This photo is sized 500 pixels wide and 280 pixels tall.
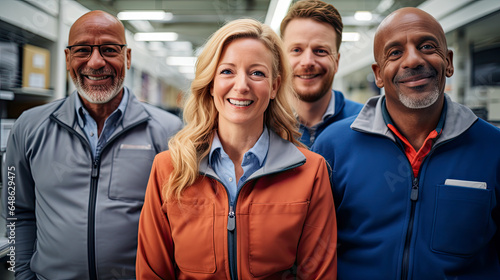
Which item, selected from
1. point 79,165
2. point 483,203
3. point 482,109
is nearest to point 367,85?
point 482,109

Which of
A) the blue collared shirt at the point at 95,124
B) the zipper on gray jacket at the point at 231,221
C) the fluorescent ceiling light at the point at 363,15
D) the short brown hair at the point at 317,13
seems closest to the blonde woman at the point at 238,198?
the zipper on gray jacket at the point at 231,221

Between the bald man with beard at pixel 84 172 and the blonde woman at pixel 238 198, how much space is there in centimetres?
26

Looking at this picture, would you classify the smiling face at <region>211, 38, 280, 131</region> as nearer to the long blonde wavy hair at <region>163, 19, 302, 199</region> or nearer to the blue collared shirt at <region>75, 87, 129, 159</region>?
the long blonde wavy hair at <region>163, 19, 302, 199</region>

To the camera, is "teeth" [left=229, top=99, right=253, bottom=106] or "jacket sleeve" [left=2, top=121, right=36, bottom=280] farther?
"jacket sleeve" [left=2, top=121, right=36, bottom=280]

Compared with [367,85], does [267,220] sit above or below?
below

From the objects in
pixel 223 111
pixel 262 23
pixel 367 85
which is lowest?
pixel 223 111

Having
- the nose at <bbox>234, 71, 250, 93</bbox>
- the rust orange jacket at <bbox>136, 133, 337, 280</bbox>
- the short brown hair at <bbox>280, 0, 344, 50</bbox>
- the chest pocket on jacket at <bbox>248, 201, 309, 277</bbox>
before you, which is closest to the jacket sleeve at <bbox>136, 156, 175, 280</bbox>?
the rust orange jacket at <bbox>136, 133, 337, 280</bbox>

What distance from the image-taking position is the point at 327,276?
1156 mm

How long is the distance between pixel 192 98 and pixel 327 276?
93cm

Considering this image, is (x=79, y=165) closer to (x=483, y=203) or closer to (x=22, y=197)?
(x=22, y=197)

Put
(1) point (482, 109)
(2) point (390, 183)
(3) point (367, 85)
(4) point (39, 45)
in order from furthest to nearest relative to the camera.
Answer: (3) point (367, 85), (4) point (39, 45), (1) point (482, 109), (2) point (390, 183)

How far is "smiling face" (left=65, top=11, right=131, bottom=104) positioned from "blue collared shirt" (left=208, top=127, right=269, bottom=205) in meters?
0.58

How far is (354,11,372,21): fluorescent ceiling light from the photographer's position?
5.60 meters

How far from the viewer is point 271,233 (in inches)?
44.2
